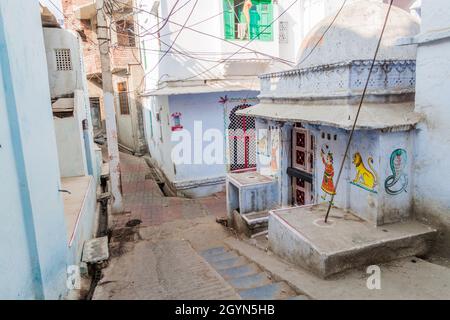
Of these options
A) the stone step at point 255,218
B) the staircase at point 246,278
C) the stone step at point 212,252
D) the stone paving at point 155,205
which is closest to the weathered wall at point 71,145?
the stone paving at point 155,205

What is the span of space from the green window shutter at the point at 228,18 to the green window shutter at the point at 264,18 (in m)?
0.99

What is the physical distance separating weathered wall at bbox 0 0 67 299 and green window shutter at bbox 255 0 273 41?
9505 millimetres

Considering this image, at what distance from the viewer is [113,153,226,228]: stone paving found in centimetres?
1102

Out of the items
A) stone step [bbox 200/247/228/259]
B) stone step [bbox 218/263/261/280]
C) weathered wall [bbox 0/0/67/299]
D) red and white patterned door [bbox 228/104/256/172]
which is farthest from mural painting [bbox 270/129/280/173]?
weathered wall [bbox 0/0/67/299]

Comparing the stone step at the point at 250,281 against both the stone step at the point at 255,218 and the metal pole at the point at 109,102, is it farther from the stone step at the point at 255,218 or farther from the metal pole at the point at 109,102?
the metal pole at the point at 109,102

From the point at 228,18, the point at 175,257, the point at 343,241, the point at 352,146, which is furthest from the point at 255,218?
the point at 228,18

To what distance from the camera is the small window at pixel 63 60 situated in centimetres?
1143

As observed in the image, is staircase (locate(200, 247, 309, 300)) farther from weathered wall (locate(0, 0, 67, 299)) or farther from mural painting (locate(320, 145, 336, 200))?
weathered wall (locate(0, 0, 67, 299))

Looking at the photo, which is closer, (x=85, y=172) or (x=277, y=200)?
(x=277, y=200)

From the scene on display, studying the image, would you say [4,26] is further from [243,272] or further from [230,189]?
[230,189]

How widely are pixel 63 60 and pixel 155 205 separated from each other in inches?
227

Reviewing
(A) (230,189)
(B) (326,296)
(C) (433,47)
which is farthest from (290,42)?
(B) (326,296)

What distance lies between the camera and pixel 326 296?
4664 millimetres

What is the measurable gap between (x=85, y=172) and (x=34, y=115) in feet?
22.1
